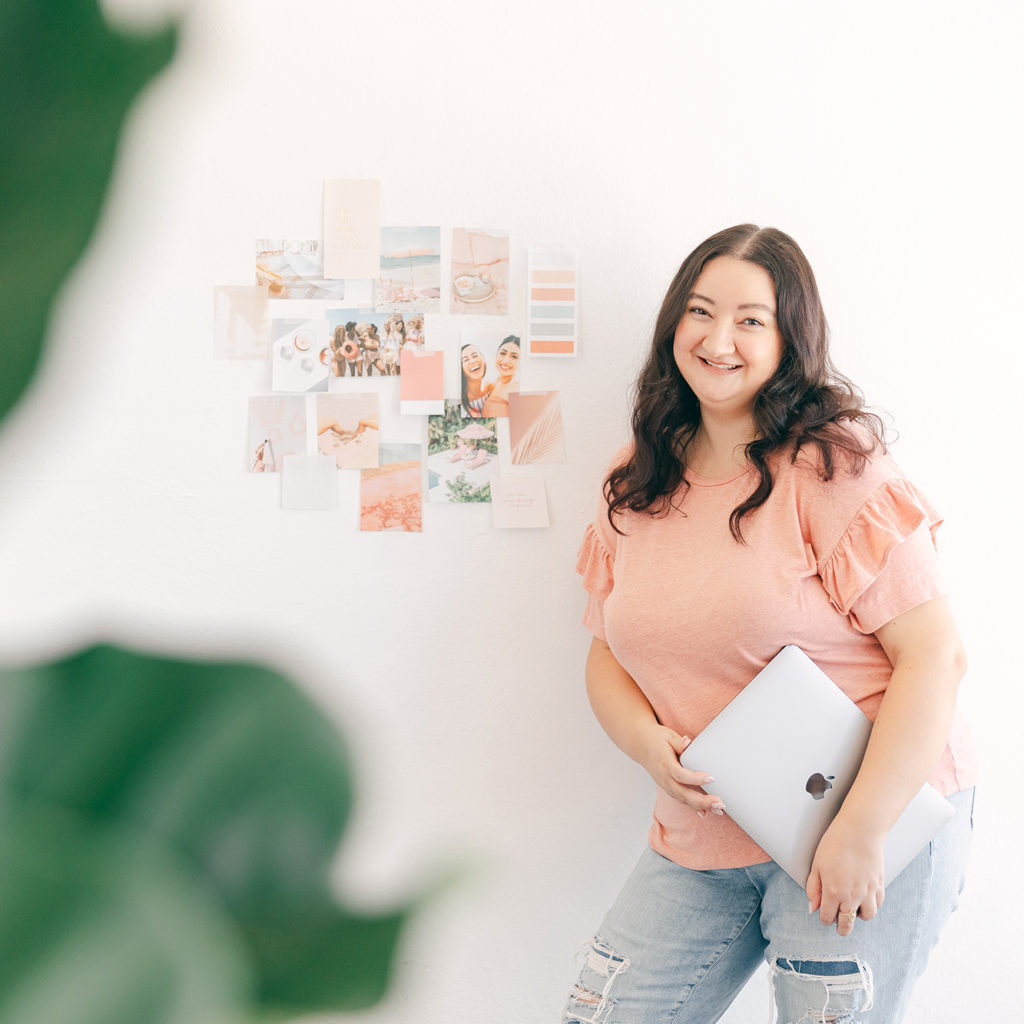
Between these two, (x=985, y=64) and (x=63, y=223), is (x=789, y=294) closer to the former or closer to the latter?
(x=985, y=64)

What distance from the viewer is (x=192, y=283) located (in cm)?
124

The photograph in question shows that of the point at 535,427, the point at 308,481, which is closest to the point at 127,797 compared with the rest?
the point at 308,481


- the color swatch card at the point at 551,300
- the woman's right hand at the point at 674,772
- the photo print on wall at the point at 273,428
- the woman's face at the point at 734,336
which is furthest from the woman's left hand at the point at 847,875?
the photo print on wall at the point at 273,428

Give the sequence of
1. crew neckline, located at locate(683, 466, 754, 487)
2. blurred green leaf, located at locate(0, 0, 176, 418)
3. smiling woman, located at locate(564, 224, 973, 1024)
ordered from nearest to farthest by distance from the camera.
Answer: blurred green leaf, located at locate(0, 0, 176, 418)
smiling woman, located at locate(564, 224, 973, 1024)
crew neckline, located at locate(683, 466, 754, 487)

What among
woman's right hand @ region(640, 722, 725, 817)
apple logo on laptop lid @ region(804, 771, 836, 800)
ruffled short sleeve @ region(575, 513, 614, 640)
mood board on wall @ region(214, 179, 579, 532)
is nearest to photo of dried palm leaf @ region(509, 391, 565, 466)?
mood board on wall @ region(214, 179, 579, 532)

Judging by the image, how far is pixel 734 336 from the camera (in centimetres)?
104

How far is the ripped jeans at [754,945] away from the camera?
95 cm

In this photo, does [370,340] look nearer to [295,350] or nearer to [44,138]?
[295,350]

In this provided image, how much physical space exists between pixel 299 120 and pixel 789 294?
0.67 metres

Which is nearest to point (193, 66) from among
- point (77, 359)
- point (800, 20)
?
point (77, 359)

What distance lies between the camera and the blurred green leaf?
0.84 meters

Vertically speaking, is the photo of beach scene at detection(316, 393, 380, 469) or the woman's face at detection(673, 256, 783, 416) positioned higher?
the woman's face at detection(673, 256, 783, 416)

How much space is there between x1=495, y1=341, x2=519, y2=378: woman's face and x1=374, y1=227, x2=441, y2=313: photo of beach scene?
0.11 metres

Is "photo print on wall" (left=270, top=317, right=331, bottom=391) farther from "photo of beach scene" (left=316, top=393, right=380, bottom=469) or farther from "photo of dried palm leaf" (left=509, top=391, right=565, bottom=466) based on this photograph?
"photo of dried palm leaf" (left=509, top=391, right=565, bottom=466)
